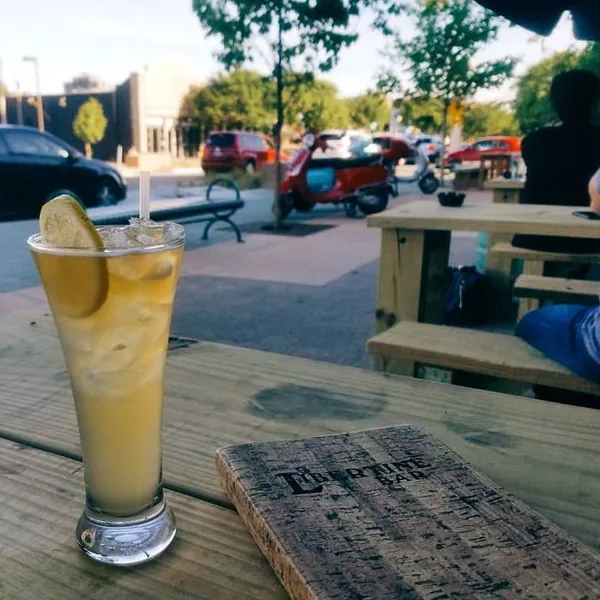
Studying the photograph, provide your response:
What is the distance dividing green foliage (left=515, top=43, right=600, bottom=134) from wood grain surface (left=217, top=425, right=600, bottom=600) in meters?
13.4

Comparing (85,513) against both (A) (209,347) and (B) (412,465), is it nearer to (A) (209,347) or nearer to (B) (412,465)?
(B) (412,465)

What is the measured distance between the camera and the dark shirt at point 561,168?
148 inches

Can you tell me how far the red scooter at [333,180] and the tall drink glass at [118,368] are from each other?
9.46 metres

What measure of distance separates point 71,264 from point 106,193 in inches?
410

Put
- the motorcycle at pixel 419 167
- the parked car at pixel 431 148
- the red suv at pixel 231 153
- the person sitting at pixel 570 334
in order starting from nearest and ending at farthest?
the person sitting at pixel 570 334
the motorcycle at pixel 419 167
the red suv at pixel 231 153
the parked car at pixel 431 148

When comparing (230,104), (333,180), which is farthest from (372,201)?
(230,104)

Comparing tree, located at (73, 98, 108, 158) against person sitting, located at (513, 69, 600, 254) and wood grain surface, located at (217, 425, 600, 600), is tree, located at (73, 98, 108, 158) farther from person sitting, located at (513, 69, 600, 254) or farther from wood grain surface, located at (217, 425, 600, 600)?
wood grain surface, located at (217, 425, 600, 600)

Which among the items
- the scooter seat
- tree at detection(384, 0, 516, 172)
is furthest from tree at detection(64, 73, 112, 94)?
the scooter seat

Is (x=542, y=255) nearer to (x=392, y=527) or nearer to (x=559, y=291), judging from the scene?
(x=559, y=291)

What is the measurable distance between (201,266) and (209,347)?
5.22 m

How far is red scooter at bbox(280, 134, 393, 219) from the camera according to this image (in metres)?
10.2

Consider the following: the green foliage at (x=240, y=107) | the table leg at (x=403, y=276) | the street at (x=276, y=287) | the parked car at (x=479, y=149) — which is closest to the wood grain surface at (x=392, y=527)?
the table leg at (x=403, y=276)

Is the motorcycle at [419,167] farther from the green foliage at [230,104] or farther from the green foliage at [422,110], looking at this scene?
the green foliage at [230,104]

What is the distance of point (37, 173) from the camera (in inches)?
384
